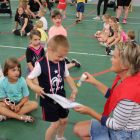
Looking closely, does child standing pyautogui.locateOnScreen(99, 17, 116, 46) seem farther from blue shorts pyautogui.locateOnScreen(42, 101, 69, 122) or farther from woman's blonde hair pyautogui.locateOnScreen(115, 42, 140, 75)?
woman's blonde hair pyautogui.locateOnScreen(115, 42, 140, 75)

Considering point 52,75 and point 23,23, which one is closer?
point 52,75

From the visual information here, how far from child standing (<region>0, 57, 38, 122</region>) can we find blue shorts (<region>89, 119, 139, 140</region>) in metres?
1.17

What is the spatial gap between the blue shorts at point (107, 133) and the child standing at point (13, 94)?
1.17m

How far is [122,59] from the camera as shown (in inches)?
72.1

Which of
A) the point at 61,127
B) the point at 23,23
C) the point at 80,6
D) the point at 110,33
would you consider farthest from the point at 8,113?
the point at 80,6

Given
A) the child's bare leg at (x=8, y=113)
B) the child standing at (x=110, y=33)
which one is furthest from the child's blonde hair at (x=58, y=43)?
the child standing at (x=110, y=33)

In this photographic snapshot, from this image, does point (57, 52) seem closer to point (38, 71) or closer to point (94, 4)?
point (38, 71)

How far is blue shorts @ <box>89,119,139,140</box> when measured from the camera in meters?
1.88

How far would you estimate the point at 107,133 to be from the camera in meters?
2.03

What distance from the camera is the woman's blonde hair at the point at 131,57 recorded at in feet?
5.87

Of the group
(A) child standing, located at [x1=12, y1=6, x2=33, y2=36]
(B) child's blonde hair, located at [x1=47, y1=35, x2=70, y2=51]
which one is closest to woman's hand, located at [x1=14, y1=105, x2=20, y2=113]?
(B) child's blonde hair, located at [x1=47, y1=35, x2=70, y2=51]

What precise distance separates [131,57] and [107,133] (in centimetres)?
83

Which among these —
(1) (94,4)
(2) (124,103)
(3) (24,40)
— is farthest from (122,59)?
(1) (94,4)

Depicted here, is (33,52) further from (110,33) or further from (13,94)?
(110,33)
